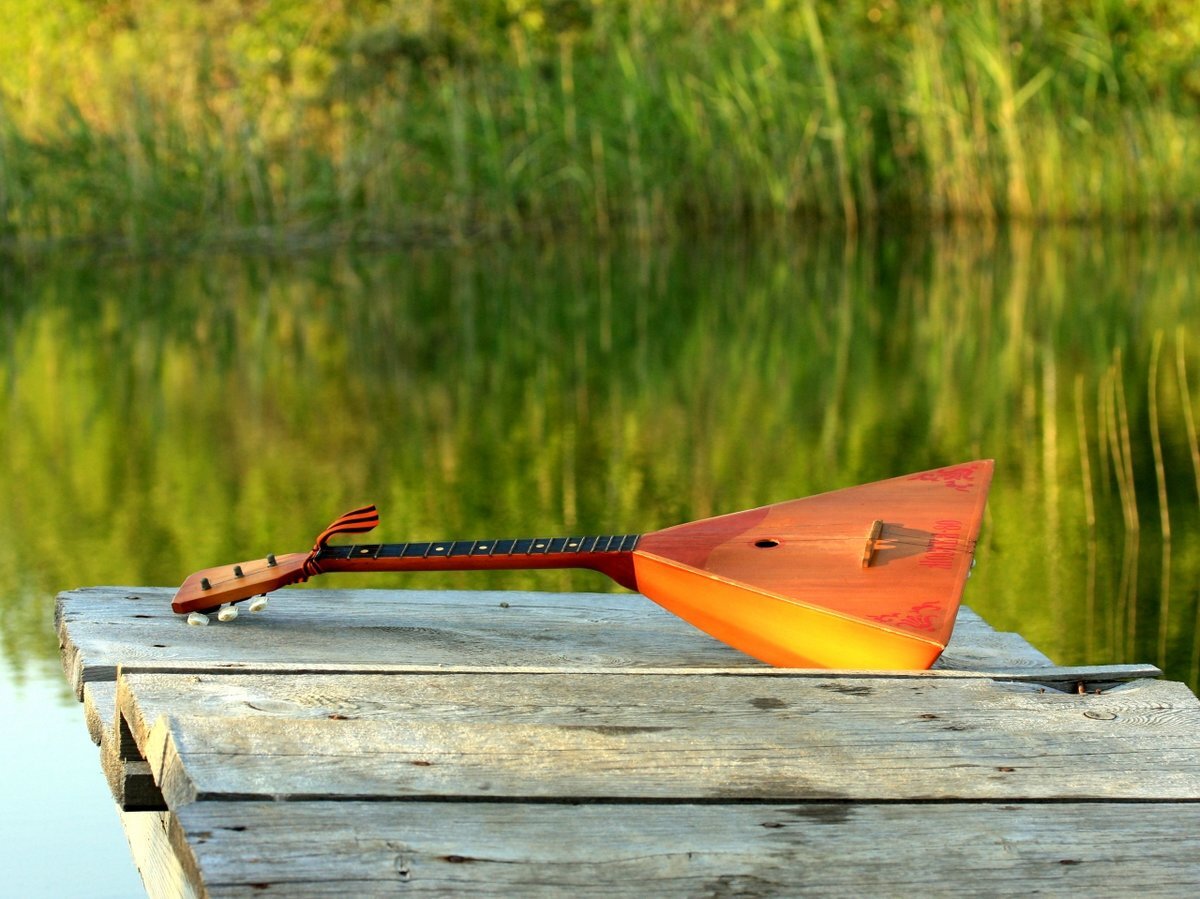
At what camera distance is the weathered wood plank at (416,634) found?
2344 mm

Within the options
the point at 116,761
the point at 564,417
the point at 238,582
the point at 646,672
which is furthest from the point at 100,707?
the point at 564,417

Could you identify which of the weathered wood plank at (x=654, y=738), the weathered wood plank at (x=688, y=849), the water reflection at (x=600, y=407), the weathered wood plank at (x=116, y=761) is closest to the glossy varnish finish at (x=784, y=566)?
the weathered wood plank at (x=654, y=738)

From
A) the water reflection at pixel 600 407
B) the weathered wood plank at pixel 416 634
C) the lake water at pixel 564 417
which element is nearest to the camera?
the weathered wood plank at pixel 416 634

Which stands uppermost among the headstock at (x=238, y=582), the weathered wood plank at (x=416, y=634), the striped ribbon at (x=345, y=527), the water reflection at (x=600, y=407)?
the striped ribbon at (x=345, y=527)

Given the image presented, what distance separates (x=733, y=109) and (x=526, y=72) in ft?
4.73

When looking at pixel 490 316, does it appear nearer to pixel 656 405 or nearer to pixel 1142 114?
pixel 656 405

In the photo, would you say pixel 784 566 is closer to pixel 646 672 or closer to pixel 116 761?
pixel 646 672

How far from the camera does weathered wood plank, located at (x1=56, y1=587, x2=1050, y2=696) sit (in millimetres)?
2344

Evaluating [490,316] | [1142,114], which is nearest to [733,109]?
[1142,114]

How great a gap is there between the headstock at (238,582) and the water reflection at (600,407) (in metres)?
1.07

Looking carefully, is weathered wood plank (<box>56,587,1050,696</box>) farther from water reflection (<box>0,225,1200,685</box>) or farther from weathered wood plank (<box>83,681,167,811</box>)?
water reflection (<box>0,225,1200,685</box>)

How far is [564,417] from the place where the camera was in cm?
605

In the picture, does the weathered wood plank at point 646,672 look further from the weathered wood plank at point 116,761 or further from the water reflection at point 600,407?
the water reflection at point 600,407

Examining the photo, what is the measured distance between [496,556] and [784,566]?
38cm
